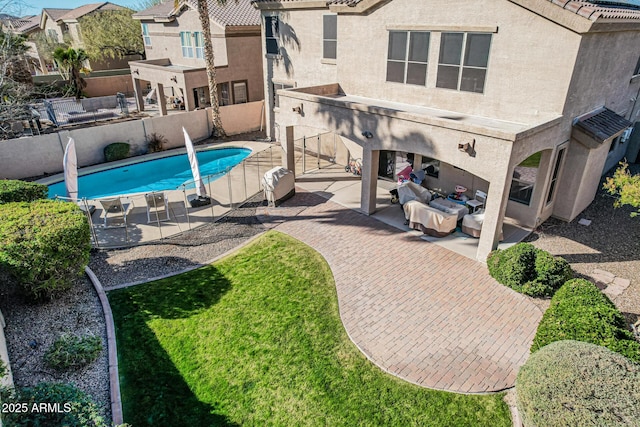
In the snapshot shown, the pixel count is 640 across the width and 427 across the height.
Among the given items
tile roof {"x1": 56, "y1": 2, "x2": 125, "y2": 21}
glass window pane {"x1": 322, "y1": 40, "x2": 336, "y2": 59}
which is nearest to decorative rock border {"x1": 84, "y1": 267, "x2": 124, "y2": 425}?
glass window pane {"x1": 322, "y1": 40, "x2": 336, "y2": 59}

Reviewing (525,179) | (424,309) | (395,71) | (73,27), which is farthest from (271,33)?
(73,27)

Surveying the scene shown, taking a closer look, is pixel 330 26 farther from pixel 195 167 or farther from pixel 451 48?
pixel 195 167

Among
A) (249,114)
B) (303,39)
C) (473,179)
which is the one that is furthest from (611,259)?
(249,114)

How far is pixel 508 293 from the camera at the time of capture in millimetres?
12391

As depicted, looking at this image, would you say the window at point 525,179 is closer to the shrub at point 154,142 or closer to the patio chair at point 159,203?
the patio chair at point 159,203

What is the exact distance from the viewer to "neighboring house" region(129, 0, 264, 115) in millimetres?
29391

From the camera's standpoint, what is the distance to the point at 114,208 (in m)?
18.2

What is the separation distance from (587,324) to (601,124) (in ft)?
32.4

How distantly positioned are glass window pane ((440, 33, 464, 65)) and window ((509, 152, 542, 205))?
4588 mm

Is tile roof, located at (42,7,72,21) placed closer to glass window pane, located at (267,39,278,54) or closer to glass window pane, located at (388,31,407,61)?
glass window pane, located at (267,39,278,54)

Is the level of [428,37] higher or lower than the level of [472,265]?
higher

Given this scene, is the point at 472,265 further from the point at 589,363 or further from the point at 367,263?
the point at 589,363

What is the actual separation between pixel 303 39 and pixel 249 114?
9377 mm

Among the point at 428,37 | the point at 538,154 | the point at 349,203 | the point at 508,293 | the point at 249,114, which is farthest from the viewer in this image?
the point at 249,114
